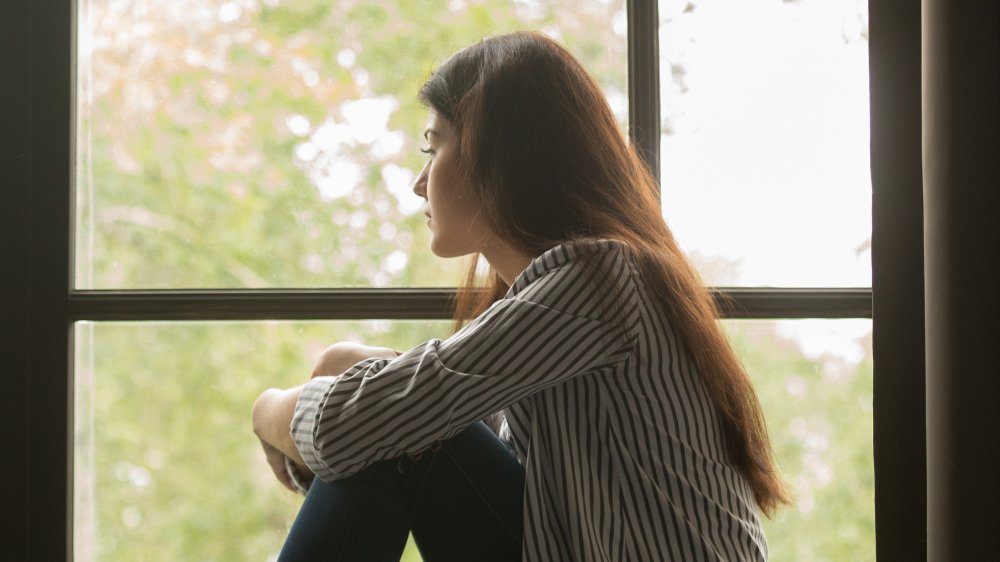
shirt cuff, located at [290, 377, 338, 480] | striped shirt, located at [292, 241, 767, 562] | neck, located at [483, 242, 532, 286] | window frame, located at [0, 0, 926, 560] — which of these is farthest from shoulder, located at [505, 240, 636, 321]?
window frame, located at [0, 0, 926, 560]

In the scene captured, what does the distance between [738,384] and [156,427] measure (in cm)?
89

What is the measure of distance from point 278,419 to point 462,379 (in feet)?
1.04

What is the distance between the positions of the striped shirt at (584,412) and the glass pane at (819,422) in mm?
359

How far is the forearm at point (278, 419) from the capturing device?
43.4 inches

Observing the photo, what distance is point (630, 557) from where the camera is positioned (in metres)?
0.93

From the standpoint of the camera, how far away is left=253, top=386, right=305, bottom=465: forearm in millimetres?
1102

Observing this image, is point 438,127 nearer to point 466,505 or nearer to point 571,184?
→ point 571,184

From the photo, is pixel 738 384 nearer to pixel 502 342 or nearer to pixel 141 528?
pixel 502 342

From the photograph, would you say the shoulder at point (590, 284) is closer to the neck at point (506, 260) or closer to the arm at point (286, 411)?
the neck at point (506, 260)

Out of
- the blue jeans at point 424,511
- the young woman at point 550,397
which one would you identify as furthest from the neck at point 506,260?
the blue jeans at point 424,511

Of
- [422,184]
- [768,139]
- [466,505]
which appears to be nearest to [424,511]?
[466,505]

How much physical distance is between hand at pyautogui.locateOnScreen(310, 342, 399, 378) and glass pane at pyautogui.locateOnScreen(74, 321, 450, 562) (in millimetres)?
194

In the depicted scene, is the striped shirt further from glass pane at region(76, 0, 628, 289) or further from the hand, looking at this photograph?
glass pane at region(76, 0, 628, 289)

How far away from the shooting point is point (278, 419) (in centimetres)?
112
